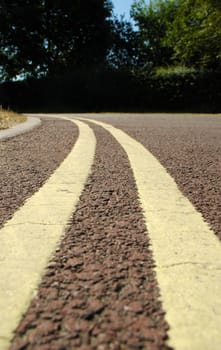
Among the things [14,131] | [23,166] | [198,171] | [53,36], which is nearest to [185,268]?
[198,171]

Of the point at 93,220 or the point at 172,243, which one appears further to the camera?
the point at 93,220

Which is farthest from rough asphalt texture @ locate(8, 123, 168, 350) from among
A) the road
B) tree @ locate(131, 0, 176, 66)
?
tree @ locate(131, 0, 176, 66)

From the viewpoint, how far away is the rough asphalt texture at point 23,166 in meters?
1.80

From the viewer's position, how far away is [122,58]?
47.2 metres

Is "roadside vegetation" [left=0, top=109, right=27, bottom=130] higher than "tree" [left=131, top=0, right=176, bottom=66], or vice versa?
"tree" [left=131, top=0, right=176, bottom=66]

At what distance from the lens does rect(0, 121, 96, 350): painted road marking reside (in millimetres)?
811

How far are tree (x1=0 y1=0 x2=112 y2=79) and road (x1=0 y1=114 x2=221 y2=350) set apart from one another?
3612cm

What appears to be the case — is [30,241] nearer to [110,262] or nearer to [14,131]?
[110,262]

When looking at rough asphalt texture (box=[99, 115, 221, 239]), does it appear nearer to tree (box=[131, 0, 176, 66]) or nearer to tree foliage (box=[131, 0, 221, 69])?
tree foliage (box=[131, 0, 221, 69])

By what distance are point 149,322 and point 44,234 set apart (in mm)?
603

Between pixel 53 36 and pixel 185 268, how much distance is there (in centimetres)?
3895

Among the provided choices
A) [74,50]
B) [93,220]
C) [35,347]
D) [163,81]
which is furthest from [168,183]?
[74,50]

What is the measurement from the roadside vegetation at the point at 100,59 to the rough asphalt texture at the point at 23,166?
19.5 meters

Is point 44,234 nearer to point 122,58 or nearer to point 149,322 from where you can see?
point 149,322
